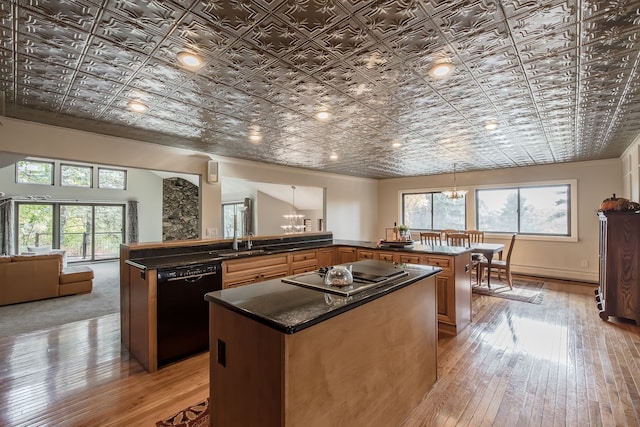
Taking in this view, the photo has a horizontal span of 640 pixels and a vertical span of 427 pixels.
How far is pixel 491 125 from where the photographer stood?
3564mm

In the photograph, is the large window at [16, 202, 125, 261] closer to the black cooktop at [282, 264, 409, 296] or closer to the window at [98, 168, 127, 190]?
the window at [98, 168, 127, 190]

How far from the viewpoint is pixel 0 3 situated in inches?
58.0

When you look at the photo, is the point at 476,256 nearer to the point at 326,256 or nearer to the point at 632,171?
the point at 632,171

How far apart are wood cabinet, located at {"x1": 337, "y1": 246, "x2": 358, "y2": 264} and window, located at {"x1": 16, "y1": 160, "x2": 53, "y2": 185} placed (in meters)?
9.70

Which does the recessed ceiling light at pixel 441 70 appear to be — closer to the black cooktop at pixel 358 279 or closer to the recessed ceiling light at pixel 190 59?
the black cooktop at pixel 358 279

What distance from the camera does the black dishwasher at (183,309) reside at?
2.62m

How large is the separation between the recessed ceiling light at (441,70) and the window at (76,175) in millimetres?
11175

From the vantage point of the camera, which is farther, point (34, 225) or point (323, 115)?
point (34, 225)

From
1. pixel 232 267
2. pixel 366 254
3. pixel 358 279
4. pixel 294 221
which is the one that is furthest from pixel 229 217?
pixel 358 279

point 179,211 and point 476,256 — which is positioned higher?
point 179,211

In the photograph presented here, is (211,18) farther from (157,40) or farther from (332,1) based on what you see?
(332,1)

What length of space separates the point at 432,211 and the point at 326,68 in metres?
6.76

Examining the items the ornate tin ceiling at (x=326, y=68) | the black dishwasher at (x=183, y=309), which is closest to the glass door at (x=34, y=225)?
the ornate tin ceiling at (x=326, y=68)

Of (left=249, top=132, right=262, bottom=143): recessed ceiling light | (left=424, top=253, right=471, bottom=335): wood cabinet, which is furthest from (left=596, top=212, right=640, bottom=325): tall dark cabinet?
(left=249, top=132, right=262, bottom=143): recessed ceiling light
